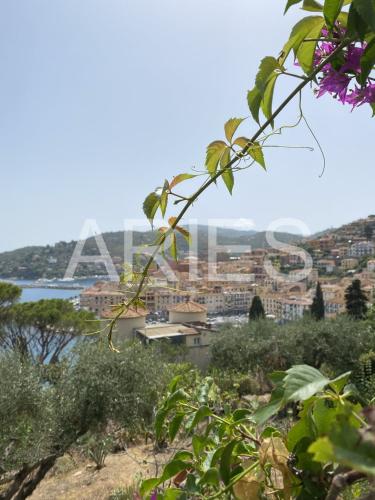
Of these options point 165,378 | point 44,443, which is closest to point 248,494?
point 44,443

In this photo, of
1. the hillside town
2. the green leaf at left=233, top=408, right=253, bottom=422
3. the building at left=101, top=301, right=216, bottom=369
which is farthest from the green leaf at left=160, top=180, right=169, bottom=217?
the hillside town

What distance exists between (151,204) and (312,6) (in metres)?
0.22

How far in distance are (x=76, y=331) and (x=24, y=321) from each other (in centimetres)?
139

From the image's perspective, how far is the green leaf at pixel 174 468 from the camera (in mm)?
369

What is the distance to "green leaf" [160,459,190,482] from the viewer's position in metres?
0.37

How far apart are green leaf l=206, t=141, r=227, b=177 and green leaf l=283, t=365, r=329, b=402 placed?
237mm

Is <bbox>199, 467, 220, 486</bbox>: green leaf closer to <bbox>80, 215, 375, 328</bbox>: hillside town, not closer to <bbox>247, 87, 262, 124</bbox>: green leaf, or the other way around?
<bbox>247, 87, 262, 124</bbox>: green leaf

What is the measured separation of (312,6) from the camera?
334mm

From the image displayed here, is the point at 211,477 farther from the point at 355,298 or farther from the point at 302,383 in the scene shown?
the point at 355,298

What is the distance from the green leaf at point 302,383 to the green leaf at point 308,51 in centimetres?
26

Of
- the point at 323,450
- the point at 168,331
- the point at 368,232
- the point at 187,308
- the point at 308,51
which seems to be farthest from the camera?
the point at 368,232

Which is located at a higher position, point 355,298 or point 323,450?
point 323,450

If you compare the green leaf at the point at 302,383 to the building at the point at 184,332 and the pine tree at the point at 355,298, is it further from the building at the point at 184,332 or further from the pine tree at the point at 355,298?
the pine tree at the point at 355,298

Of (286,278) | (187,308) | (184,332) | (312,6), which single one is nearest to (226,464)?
(312,6)
